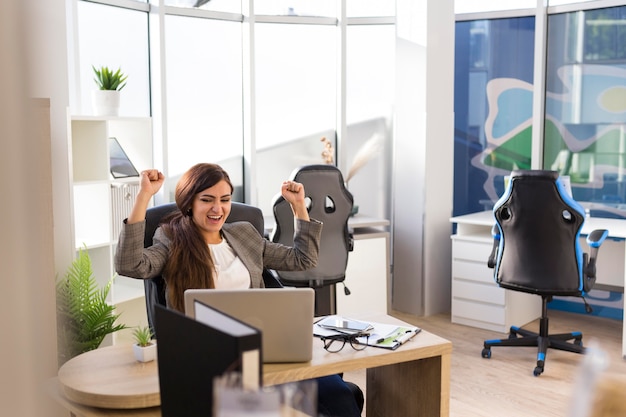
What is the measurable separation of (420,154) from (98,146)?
7.60ft

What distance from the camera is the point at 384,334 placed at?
8.05 feet

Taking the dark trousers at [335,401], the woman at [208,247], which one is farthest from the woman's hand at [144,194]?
the dark trousers at [335,401]

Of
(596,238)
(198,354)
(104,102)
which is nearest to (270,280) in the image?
(104,102)

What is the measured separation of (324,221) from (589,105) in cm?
239

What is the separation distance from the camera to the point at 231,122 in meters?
5.21

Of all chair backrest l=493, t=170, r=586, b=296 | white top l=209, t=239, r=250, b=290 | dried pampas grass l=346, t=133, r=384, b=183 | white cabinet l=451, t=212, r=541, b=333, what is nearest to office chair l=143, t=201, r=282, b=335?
white top l=209, t=239, r=250, b=290

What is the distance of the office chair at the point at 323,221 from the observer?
409cm

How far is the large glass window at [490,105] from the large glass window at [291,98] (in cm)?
104

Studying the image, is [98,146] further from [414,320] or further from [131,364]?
[414,320]

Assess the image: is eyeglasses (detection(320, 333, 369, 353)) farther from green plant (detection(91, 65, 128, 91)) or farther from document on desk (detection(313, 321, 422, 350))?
green plant (detection(91, 65, 128, 91))

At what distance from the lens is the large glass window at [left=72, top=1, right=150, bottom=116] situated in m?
4.28

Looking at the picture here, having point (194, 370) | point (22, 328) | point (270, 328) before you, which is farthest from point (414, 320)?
point (22, 328)

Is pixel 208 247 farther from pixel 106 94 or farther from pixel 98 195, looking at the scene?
pixel 106 94

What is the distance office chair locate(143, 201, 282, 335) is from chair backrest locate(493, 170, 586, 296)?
5.22 ft
